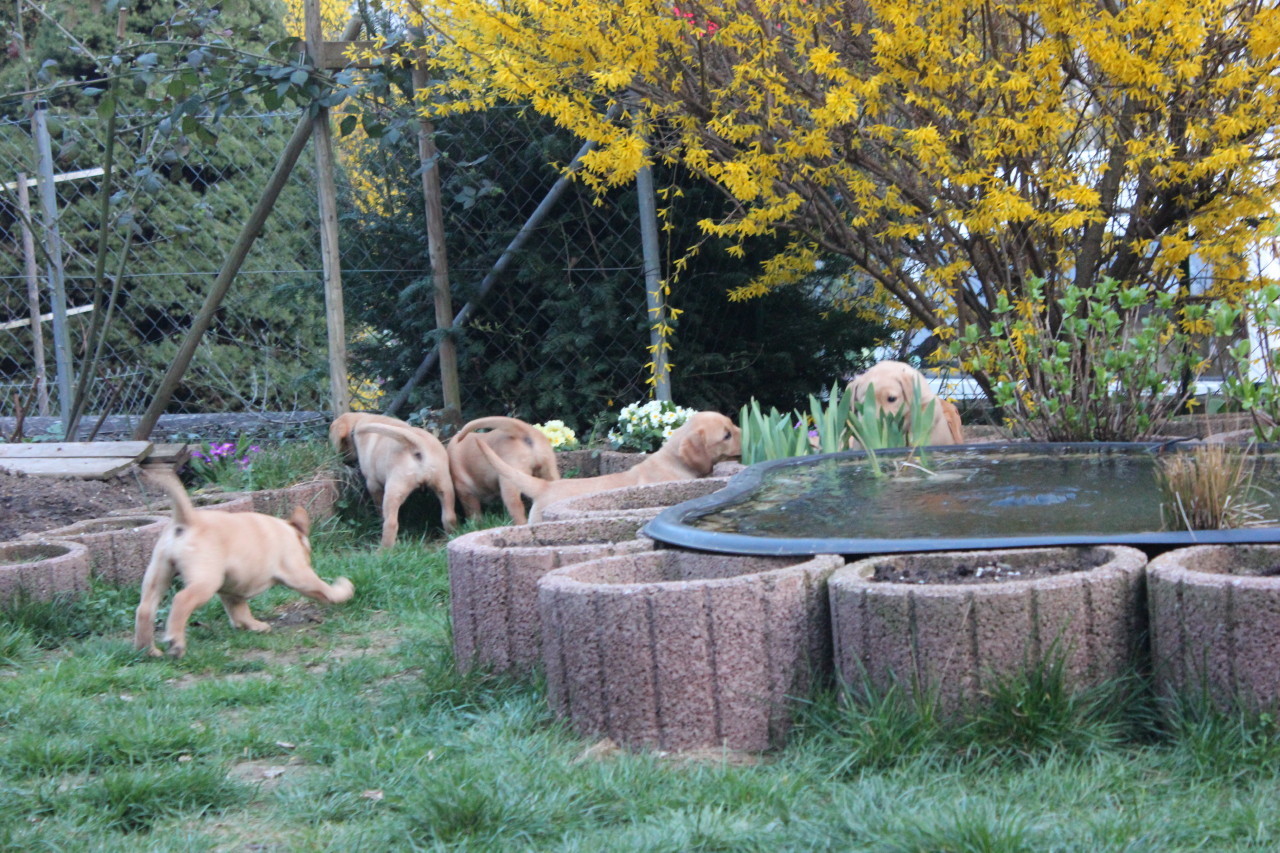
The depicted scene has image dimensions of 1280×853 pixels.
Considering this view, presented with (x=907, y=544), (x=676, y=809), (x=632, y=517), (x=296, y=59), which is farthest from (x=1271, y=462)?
(x=296, y=59)

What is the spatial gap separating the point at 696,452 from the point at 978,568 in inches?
108

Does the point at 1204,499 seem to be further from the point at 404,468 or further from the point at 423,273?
the point at 423,273

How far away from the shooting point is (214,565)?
4.52m

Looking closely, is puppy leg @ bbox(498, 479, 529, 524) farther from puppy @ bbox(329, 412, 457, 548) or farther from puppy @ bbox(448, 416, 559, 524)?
puppy @ bbox(329, 412, 457, 548)

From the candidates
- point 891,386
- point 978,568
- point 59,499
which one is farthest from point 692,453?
point 59,499

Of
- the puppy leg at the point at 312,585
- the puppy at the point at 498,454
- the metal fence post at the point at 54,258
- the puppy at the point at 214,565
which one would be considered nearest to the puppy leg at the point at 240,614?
the puppy at the point at 214,565

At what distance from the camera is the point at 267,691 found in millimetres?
3992

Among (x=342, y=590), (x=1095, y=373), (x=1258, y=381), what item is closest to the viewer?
(x=1258, y=381)

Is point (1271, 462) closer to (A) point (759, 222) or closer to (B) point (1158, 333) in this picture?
(B) point (1158, 333)

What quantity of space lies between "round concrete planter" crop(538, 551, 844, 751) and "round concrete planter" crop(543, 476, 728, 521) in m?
1.24

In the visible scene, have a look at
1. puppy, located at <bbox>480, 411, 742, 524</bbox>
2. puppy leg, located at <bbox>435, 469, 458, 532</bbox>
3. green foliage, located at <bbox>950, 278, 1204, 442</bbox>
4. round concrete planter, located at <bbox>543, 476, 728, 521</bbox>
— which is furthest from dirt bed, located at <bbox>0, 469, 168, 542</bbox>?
green foliage, located at <bbox>950, 278, 1204, 442</bbox>

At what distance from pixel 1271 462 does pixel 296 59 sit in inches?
242

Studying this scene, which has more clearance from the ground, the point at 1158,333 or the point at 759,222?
the point at 759,222

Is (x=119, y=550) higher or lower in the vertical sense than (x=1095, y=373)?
lower
